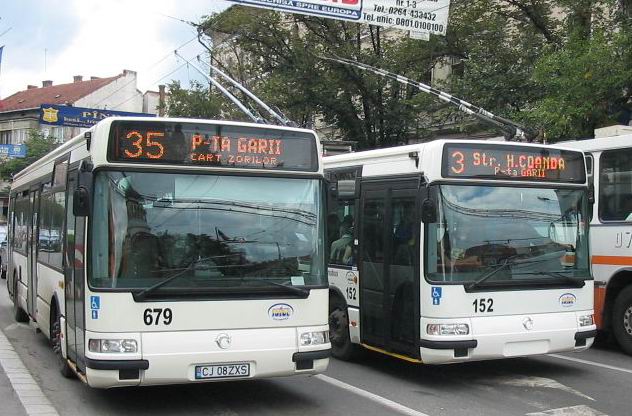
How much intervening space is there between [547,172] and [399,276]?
212 cm

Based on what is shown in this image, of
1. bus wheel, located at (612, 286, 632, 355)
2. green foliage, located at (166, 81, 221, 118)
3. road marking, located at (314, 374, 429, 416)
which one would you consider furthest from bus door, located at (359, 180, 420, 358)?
green foliage, located at (166, 81, 221, 118)

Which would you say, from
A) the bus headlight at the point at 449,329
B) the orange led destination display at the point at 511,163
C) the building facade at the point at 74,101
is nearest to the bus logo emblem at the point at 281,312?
the bus headlight at the point at 449,329

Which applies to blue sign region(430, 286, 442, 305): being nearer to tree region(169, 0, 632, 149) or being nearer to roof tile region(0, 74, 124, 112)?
tree region(169, 0, 632, 149)

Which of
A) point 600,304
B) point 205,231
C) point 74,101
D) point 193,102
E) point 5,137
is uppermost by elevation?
point 74,101

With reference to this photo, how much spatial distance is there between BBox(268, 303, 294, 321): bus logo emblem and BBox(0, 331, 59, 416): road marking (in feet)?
7.17

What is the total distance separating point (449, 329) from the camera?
7.69 m

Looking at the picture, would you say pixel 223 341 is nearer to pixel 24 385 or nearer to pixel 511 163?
pixel 24 385

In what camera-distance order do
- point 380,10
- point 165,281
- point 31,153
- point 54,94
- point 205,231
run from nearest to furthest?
point 165,281, point 205,231, point 380,10, point 31,153, point 54,94

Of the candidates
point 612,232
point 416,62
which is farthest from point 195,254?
point 416,62

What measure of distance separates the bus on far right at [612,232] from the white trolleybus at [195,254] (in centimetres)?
497

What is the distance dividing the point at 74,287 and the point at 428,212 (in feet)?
11.9

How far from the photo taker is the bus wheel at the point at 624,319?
33.0 ft

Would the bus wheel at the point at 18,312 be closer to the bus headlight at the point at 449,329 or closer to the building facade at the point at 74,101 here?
the bus headlight at the point at 449,329

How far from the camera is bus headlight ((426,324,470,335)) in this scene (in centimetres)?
769
